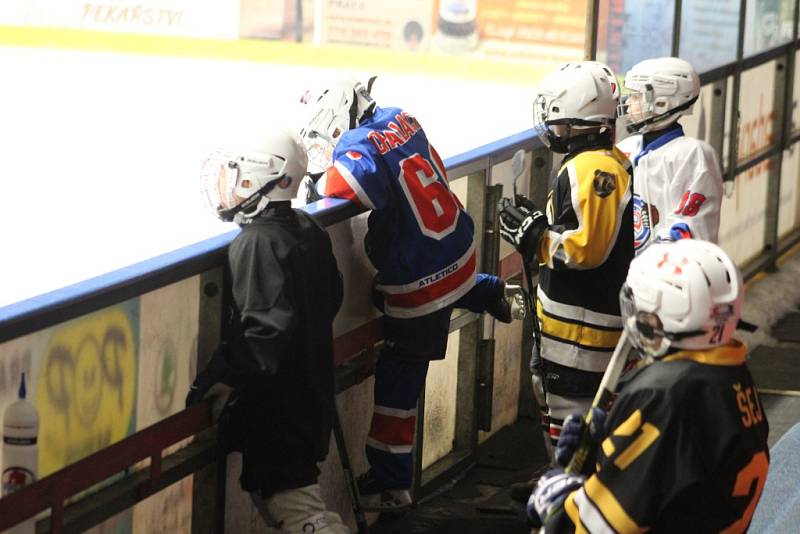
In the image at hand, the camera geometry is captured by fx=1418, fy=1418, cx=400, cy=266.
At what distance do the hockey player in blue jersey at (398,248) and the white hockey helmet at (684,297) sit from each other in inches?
55.8

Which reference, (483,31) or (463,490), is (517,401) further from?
(483,31)

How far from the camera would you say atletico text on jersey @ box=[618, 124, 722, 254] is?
4340 millimetres

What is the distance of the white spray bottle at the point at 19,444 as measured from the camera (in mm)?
2312

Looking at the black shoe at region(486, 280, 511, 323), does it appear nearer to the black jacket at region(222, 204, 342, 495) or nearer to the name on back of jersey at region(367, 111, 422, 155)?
the name on back of jersey at region(367, 111, 422, 155)

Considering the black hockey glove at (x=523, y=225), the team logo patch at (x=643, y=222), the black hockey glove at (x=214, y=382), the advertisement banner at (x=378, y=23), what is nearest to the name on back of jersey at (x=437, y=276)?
the black hockey glove at (x=523, y=225)

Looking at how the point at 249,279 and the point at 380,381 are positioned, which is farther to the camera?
the point at 380,381

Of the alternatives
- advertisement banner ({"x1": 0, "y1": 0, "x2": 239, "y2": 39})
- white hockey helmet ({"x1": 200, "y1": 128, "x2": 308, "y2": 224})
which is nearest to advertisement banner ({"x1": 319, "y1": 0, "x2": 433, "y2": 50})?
advertisement banner ({"x1": 0, "y1": 0, "x2": 239, "y2": 39})

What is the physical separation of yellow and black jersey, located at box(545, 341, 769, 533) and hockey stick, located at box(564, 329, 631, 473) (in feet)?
0.35

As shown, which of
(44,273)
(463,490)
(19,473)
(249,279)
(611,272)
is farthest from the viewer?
(44,273)

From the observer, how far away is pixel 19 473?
7.64 ft

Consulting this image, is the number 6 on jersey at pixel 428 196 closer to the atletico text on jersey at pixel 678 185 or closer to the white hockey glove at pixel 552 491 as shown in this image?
the atletico text on jersey at pixel 678 185

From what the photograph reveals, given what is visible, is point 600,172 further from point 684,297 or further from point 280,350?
point 684,297

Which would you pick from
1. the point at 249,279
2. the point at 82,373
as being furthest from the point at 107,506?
the point at 249,279

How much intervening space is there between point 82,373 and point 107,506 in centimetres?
27
